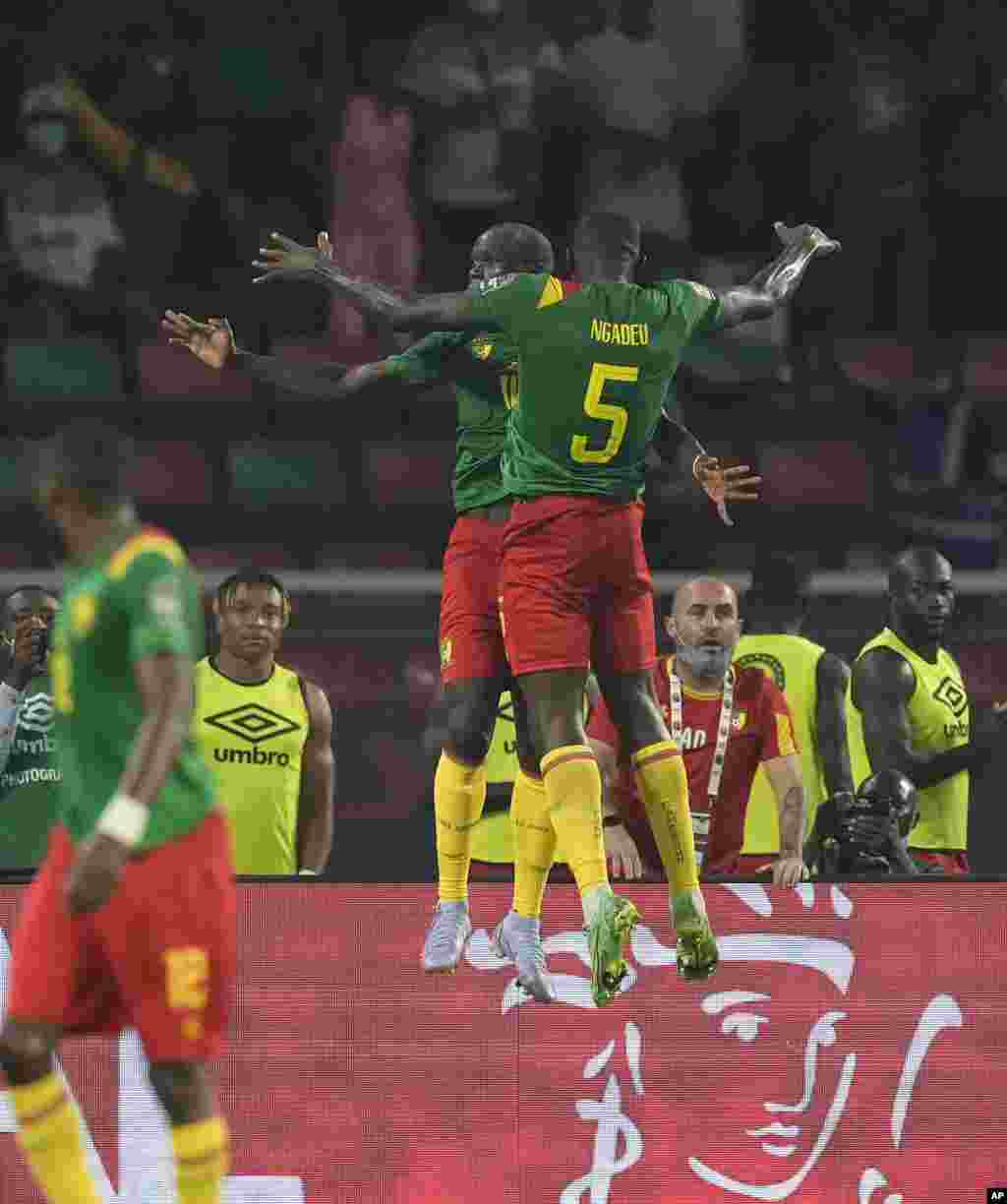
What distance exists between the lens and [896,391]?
14750mm

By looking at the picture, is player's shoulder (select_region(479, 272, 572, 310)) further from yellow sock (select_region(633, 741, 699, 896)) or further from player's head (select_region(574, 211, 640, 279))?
yellow sock (select_region(633, 741, 699, 896))

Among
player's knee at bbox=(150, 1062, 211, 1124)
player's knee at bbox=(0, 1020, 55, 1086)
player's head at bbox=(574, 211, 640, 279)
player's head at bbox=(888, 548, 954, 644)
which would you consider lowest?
player's knee at bbox=(150, 1062, 211, 1124)

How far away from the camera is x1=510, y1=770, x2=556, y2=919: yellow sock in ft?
27.7

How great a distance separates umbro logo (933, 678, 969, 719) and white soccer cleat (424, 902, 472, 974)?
7.92 feet

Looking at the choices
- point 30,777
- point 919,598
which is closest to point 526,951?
point 30,777

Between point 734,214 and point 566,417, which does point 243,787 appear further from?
point 734,214

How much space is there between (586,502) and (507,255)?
0.83 metres

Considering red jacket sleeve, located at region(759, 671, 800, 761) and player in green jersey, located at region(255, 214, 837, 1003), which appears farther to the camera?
A: red jacket sleeve, located at region(759, 671, 800, 761)

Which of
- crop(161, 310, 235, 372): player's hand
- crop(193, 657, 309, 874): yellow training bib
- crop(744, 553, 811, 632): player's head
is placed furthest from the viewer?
crop(744, 553, 811, 632): player's head

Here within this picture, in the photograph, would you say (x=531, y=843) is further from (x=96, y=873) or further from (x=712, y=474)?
(x=96, y=873)

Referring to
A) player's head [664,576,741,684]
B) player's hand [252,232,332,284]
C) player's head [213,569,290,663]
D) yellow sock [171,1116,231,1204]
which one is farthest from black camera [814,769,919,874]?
yellow sock [171,1116,231,1204]

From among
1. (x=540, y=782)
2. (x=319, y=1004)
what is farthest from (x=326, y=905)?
(x=540, y=782)

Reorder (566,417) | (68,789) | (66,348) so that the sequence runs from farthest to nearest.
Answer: (66,348), (566,417), (68,789)

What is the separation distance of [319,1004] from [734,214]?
7.71 m
